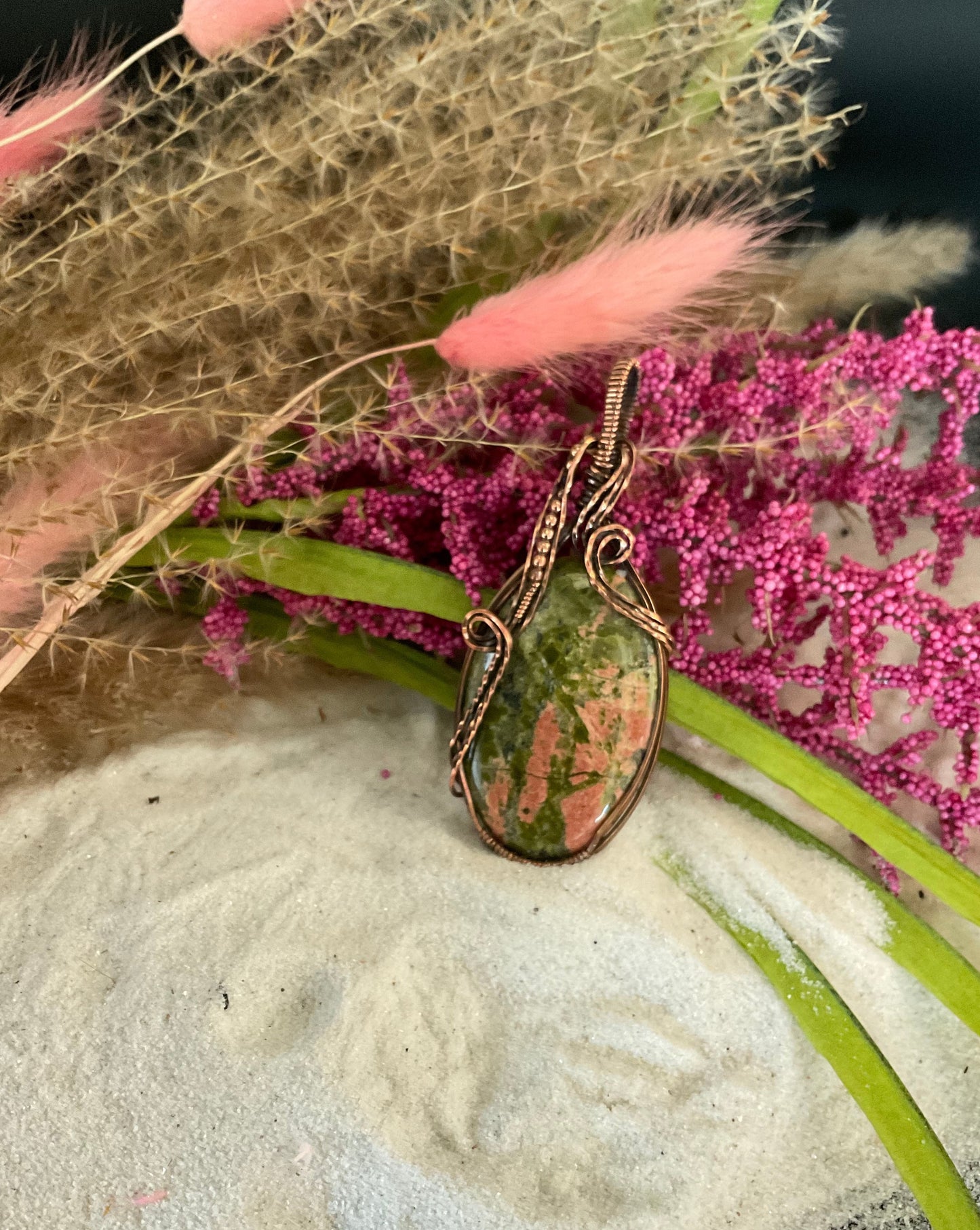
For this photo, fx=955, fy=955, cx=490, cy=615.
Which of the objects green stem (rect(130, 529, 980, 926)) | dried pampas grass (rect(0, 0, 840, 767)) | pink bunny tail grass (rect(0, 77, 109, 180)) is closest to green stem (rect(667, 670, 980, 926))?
green stem (rect(130, 529, 980, 926))

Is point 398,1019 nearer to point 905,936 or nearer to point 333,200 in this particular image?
point 905,936

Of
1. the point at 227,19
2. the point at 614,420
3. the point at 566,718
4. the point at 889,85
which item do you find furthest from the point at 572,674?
the point at 889,85

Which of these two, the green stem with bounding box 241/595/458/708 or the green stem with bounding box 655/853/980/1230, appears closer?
the green stem with bounding box 655/853/980/1230

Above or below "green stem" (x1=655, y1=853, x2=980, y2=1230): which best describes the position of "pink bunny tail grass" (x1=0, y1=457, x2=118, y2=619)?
above

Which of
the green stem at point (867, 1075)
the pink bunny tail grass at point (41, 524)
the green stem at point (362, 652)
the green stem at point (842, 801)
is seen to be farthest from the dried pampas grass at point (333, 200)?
the green stem at point (867, 1075)

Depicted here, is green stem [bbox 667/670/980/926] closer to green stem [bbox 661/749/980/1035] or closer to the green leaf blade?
green stem [bbox 661/749/980/1035]

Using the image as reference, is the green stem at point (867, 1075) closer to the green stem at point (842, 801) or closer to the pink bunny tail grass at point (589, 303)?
the green stem at point (842, 801)
